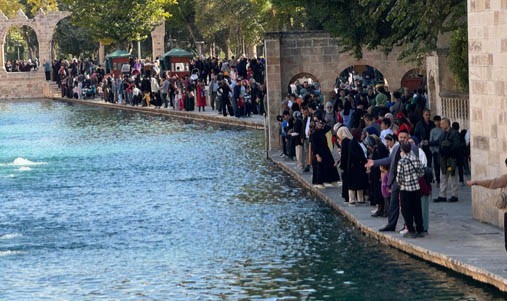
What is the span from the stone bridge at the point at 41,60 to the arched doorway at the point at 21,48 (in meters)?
1.66

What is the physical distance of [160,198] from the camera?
2553 cm

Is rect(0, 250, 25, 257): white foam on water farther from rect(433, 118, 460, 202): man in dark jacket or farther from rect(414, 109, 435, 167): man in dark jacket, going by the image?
rect(414, 109, 435, 167): man in dark jacket

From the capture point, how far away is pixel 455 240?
17453 millimetres

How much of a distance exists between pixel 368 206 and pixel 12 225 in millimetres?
6064

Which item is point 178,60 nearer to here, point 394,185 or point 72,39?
point 72,39

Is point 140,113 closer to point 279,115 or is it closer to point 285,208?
point 279,115

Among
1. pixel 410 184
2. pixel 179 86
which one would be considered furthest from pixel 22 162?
pixel 179 86

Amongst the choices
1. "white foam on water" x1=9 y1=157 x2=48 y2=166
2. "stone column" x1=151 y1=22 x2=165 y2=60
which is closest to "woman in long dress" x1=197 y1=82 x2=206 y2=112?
"white foam on water" x1=9 y1=157 x2=48 y2=166

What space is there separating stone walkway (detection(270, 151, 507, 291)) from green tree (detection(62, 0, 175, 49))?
2049 inches

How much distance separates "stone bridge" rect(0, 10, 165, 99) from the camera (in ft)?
241

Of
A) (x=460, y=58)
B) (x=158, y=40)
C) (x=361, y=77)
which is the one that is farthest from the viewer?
(x=158, y=40)

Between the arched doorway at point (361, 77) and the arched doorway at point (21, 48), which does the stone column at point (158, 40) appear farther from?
the arched doorway at point (361, 77)

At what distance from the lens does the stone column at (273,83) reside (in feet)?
106

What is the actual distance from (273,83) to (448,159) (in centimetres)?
1174
